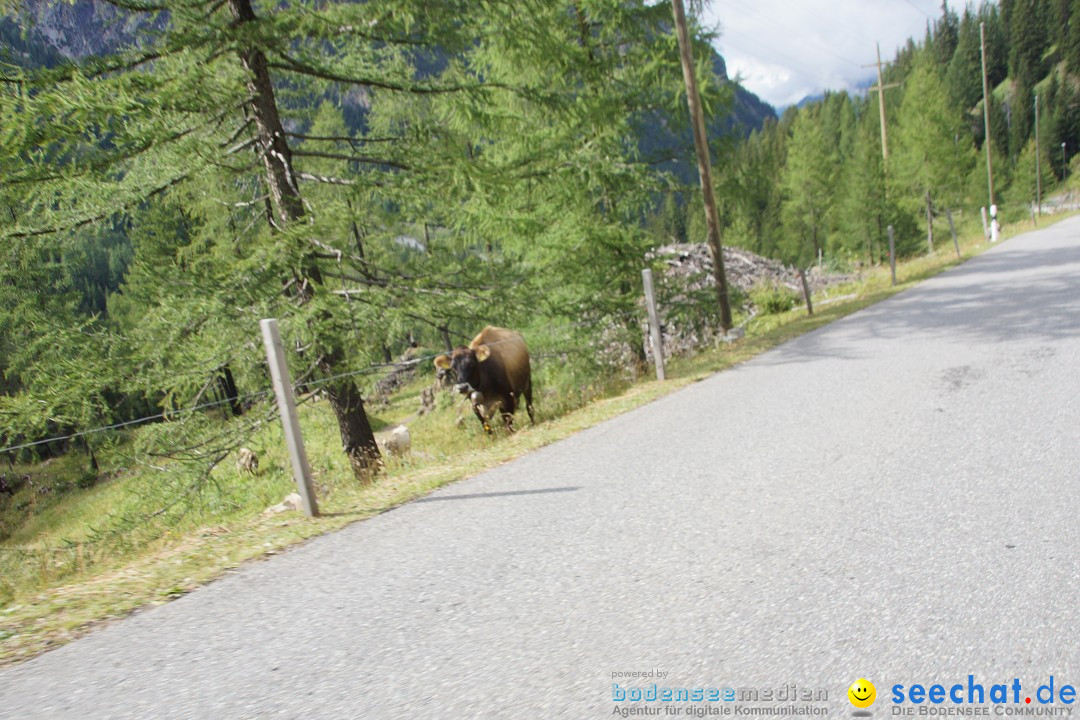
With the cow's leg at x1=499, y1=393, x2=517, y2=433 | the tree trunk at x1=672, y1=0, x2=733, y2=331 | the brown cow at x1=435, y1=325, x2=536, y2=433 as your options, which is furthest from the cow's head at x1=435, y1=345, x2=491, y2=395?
the tree trunk at x1=672, y1=0, x2=733, y2=331

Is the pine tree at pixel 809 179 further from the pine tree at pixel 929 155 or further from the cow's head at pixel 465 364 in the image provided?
the cow's head at pixel 465 364

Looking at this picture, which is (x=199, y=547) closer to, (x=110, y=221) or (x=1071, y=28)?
(x=110, y=221)

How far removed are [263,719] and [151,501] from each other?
6.26 metres

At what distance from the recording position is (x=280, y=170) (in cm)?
877

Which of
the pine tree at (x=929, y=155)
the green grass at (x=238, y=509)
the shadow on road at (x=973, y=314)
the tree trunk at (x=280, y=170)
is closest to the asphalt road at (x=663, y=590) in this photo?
the green grass at (x=238, y=509)

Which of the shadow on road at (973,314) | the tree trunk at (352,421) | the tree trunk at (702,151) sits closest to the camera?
the tree trunk at (352,421)

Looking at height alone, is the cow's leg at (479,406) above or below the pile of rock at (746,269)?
below

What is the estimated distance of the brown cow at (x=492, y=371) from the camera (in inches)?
408

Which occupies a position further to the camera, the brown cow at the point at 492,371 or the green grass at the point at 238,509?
the brown cow at the point at 492,371

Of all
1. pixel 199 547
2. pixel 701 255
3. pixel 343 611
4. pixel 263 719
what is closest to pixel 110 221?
pixel 199 547

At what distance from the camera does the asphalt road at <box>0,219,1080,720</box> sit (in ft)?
8.13

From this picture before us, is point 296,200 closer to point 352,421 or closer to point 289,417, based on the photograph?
point 352,421

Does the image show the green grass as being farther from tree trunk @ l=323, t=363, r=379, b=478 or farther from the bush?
the bush

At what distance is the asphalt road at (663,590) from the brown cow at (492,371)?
4.55 metres
